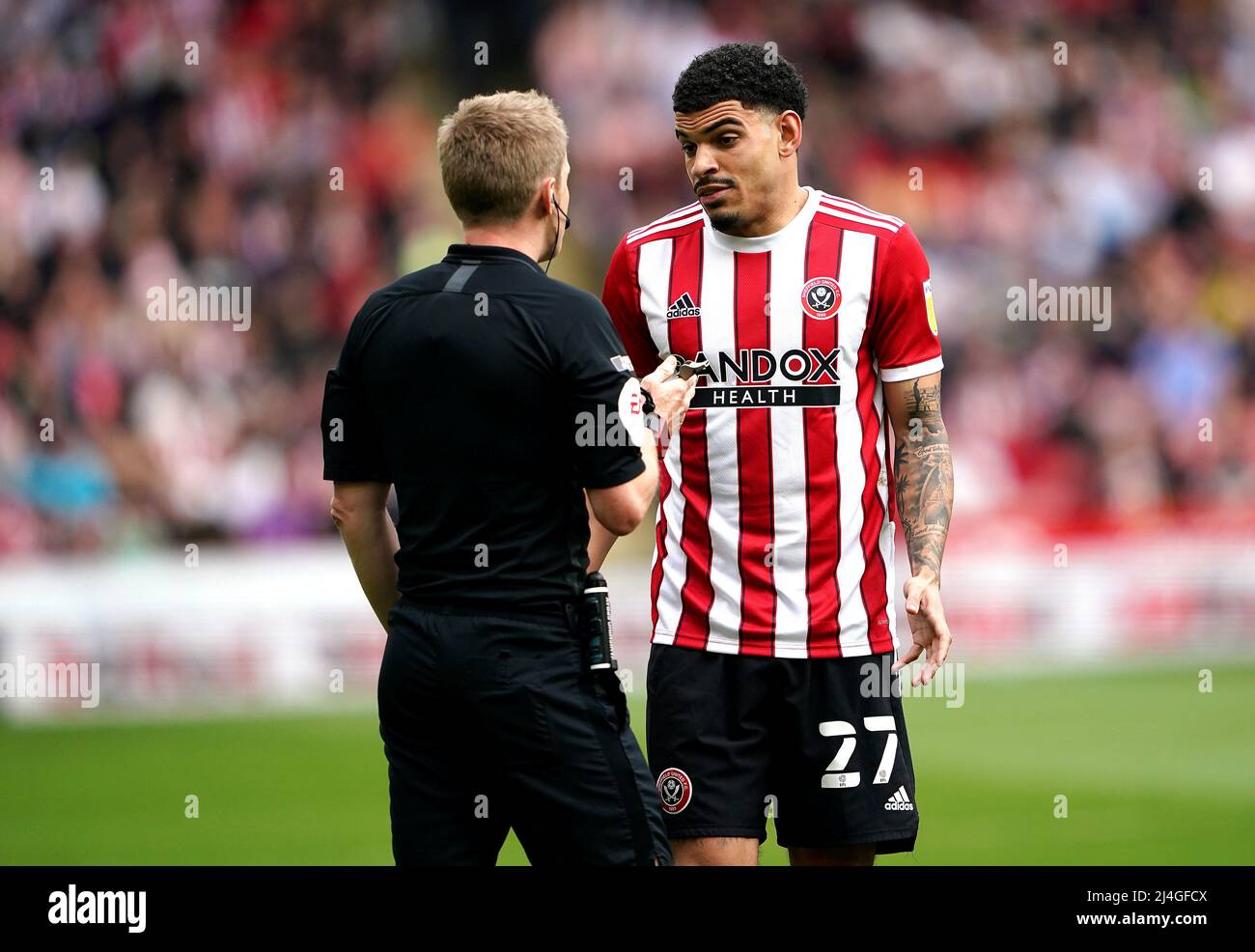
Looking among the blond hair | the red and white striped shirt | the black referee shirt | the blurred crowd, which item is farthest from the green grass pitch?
the blond hair

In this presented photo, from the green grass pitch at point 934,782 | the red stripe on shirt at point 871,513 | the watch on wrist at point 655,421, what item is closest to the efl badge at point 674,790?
the red stripe on shirt at point 871,513

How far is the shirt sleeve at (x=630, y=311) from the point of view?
3965 mm

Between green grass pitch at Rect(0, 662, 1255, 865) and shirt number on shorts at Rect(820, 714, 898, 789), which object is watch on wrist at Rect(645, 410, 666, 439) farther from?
green grass pitch at Rect(0, 662, 1255, 865)

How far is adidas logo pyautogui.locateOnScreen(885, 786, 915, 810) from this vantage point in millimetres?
3811

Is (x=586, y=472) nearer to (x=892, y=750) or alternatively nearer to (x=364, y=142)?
(x=892, y=750)

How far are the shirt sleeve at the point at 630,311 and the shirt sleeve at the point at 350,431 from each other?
35.0 inches

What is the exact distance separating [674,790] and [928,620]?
68cm

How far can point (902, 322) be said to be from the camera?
382 centimetres

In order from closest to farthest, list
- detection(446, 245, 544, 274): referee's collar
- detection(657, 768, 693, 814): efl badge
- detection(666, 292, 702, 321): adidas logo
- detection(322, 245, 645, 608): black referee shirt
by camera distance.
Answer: detection(322, 245, 645, 608): black referee shirt < detection(446, 245, 544, 274): referee's collar < detection(657, 768, 693, 814): efl badge < detection(666, 292, 702, 321): adidas logo

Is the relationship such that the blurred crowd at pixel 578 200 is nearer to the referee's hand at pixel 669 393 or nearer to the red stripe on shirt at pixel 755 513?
the red stripe on shirt at pixel 755 513

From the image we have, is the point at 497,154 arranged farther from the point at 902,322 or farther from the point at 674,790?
the point at 674,790

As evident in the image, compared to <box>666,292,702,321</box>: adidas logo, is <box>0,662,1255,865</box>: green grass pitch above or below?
below

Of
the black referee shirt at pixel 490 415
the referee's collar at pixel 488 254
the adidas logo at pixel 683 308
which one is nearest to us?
the black referee shirt at pixel 490 415

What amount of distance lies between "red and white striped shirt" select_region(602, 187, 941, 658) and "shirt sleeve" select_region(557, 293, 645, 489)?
2.43ft
